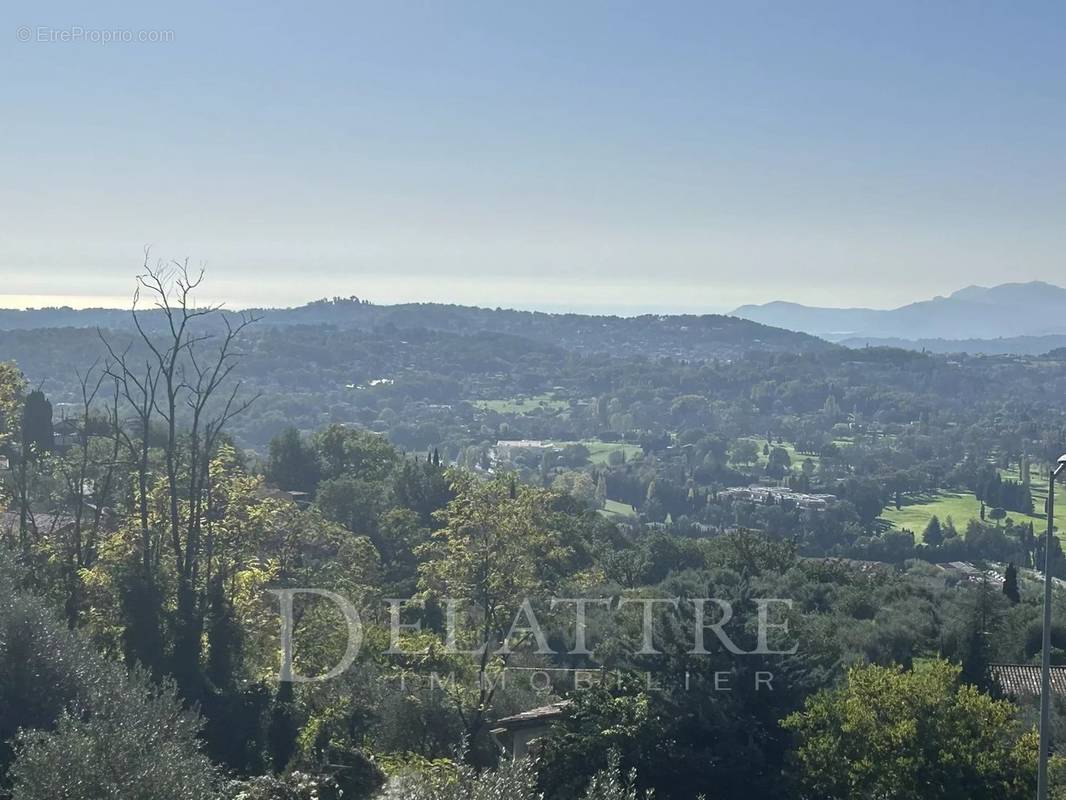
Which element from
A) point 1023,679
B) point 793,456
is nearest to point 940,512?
point 793,456

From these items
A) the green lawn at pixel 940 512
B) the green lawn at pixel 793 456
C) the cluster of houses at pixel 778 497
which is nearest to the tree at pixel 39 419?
the green lawn at pixel 940 512

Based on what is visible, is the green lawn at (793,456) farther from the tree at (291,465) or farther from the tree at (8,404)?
the tree at (8,404)

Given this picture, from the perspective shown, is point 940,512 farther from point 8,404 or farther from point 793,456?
point 8,404

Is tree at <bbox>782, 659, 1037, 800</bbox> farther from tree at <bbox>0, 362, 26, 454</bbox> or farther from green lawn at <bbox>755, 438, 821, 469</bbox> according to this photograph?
green lawn at <bbox>755, 438, 821, 469</bbox>

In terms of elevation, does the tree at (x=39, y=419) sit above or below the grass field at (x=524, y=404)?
above

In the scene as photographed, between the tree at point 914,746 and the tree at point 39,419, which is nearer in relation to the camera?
the tree at point 914,746

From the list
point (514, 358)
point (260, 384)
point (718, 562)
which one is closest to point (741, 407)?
point (514, 358)
